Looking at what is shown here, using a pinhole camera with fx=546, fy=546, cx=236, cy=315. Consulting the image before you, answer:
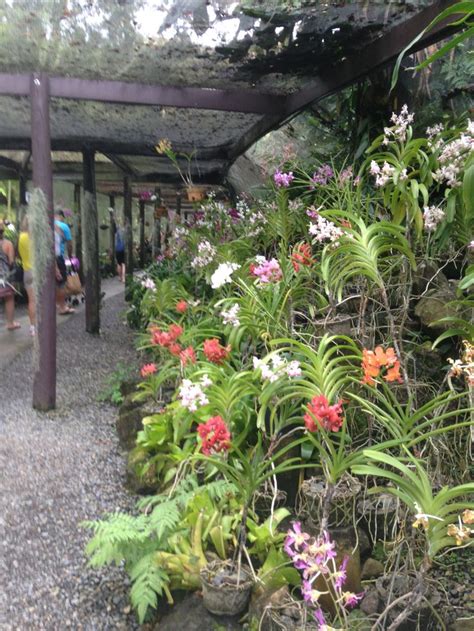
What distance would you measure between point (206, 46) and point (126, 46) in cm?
47

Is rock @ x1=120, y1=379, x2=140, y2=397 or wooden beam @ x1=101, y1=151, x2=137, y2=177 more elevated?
wooden beam @ x1=101, y1=151, x2=137, y2=177

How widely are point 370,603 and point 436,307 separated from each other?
137cm

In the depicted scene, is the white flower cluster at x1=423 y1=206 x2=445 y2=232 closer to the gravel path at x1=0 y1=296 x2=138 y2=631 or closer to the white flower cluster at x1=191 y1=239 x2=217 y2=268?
the gravel path at x1=0 y1=296 x2=138 y2=631

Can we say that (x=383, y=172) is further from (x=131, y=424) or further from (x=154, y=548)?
(x=131, y=424)

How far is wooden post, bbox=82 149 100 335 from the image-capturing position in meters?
6.05

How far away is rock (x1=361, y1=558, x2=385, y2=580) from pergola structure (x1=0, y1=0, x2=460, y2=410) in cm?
226

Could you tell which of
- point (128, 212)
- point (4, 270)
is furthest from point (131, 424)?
point (128, 212)

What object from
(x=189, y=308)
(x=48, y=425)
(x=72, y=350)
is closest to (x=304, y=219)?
(x=189, y=308)

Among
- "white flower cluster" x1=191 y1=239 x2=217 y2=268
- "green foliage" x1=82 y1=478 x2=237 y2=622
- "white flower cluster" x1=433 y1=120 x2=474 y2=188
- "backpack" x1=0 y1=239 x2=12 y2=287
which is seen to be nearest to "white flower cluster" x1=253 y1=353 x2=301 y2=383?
"green foliage" x1=82 y1=478 x2=237 y2=622

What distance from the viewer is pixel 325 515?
1465 mm

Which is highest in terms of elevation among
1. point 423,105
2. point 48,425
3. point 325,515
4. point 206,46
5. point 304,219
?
point 206,46

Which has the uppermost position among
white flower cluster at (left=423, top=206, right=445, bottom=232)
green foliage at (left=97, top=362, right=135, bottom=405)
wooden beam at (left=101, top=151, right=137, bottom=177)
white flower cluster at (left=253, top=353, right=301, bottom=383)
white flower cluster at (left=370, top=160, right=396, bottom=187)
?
wooden beam at (left=101, top=151, right=137, bottom=177)

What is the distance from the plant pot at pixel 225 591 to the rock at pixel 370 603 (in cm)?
33

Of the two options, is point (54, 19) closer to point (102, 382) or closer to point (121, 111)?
point (121, 111)
